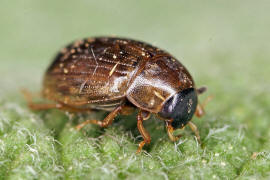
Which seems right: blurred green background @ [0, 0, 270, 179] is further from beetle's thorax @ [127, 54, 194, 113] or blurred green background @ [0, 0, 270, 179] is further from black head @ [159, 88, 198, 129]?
beetle's thorax @ [127, 54, 194, 113]

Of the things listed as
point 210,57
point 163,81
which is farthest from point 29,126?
point 210,57

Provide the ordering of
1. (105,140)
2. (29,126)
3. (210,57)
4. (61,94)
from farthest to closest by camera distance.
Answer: (210,57), (61,94), (29,126), (105,140)

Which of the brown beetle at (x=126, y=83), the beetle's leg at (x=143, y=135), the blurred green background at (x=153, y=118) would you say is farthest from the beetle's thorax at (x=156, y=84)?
the blurred green background at (x=153, y=118)

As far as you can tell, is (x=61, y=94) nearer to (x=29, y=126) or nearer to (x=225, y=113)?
(x=29, y=126)

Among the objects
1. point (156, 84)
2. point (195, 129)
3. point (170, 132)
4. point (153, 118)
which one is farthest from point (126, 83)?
point (195, 129)

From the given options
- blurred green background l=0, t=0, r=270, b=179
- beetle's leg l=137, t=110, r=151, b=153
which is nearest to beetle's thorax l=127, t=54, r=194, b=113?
beetle's leg l=137, t=110, r=151, b=153

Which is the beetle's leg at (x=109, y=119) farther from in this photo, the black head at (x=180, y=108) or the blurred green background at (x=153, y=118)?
the black head at (x=180, y=108)
